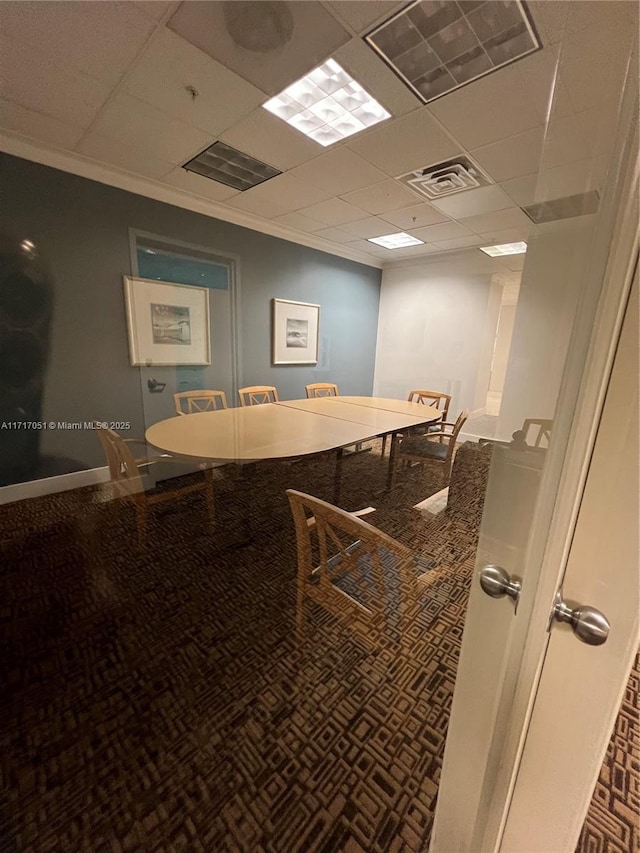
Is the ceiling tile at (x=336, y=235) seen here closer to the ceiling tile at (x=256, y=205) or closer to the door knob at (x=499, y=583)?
the ceiling tile at (x=256, y=205)

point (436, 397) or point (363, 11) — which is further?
point (436, 397)

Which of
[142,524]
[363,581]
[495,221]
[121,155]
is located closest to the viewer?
[363,581]

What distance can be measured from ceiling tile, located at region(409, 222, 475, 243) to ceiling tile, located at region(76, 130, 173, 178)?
2.41 m

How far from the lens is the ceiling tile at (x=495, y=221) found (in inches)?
121

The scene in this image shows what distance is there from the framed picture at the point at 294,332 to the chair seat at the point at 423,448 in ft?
5.90

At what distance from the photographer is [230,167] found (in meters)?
2.49

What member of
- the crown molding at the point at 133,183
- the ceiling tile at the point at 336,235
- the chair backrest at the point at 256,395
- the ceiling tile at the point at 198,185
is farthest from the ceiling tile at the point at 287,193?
the chair backrest at the point at 256,395

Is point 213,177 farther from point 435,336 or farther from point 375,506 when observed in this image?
point 435,336

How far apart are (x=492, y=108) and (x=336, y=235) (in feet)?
7.40

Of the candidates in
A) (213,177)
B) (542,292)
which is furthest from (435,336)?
(542,292)

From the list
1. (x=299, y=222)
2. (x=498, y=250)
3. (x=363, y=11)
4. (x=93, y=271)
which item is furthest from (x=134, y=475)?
(x=498, y=250)

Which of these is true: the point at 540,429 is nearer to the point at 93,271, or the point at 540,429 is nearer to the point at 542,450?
the point at 542,450

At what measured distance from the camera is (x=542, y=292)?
0.60 meters

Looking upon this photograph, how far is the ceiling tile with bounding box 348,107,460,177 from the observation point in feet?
6.32
